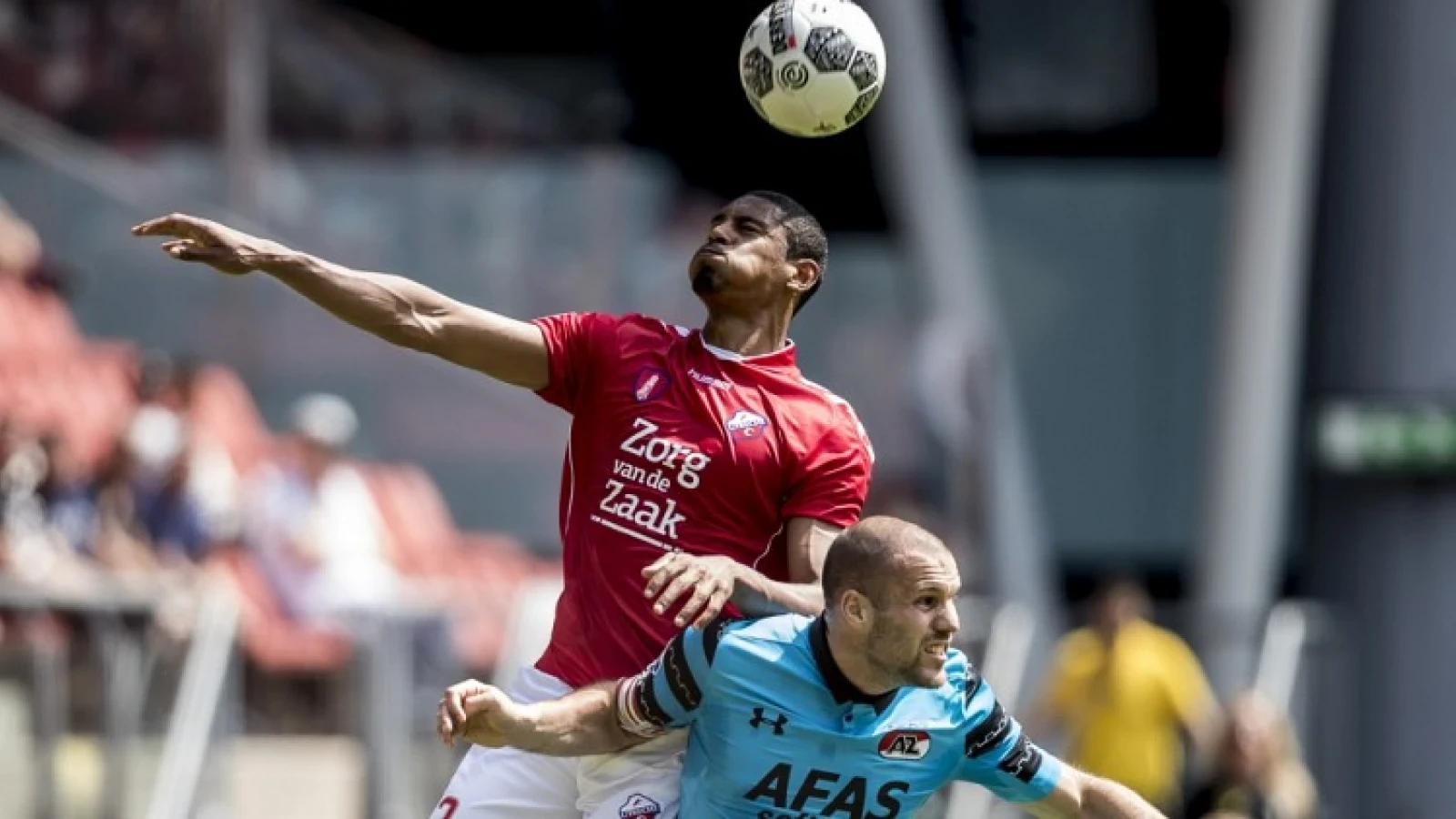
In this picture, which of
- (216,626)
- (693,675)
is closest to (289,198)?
(216,626)

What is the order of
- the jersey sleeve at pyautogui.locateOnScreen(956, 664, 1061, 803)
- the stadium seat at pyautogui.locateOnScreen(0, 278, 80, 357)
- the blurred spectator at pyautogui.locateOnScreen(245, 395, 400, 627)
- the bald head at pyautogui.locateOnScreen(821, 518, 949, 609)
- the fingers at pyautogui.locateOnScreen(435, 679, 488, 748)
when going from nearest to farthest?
the fingers at pyautogui.locateOnScreen(435, 679, 488, 748) → the bald head at pyautogui.locateOnScreen(821, 518, 949, 609) → the jersey sleeve at pyautogui.locateOnScreen(956, 664, 1061, 803) → the blurred spectator at pyautogui.locateOnScreen(245, 395, 400, 627) → the stadium seat at pyautogui.locateOnScreen(0, 278, 80, 357)

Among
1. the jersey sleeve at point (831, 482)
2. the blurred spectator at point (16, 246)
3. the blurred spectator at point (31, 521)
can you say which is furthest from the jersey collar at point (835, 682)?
the blurred spectator at point (16, 246)

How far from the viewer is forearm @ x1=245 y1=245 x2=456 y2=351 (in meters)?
7.07

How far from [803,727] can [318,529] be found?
7.06 metres

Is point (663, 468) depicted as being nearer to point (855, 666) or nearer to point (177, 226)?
point (855, 666)

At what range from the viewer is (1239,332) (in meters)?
20.7

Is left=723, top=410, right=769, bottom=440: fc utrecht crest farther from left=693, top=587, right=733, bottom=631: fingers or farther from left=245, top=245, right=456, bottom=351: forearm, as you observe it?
left=245, top=245, right=456, bottom=351: forearm

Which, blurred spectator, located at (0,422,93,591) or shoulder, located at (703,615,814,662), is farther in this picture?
blurred spectator, located at (0,422,93,591)

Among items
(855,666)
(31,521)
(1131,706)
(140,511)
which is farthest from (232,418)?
(855,666)

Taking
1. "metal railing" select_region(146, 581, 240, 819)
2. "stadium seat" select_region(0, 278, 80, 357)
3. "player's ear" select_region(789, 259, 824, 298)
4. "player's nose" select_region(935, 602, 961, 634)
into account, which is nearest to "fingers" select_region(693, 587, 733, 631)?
"player's nose" select_region(935, 602, 961, 634)

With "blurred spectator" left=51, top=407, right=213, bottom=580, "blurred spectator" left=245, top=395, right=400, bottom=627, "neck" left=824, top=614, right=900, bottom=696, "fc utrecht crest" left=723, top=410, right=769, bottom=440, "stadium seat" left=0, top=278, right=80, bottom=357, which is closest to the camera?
"neck" left=824, top=614, right=900, bottom=696

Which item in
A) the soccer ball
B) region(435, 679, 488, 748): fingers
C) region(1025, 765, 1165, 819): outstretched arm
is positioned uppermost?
the soccer ball

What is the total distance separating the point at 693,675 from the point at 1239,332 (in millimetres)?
14162

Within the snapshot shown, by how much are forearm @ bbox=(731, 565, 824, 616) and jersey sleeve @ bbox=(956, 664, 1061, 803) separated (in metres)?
0.45
